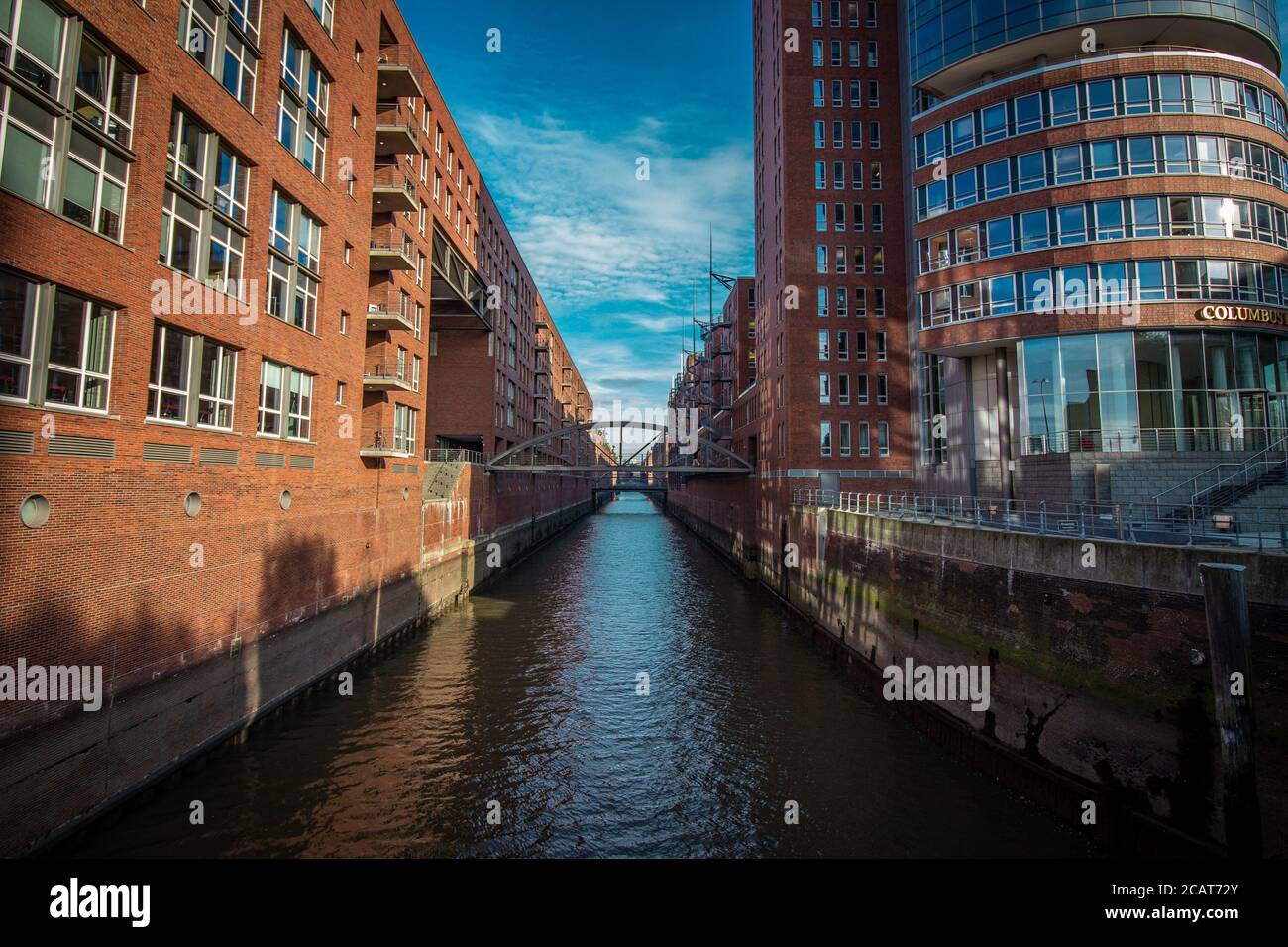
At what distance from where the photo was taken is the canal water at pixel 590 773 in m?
8.93

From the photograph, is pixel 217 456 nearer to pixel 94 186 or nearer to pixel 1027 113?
pixel 94 186

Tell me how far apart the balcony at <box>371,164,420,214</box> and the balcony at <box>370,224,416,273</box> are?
30.0 inches

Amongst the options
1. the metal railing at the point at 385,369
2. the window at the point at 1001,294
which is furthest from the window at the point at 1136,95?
the metal railing at the point at 385,369

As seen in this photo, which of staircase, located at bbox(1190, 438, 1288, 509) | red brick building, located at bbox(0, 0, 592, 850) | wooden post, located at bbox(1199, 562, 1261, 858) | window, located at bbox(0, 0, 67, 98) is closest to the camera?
wooden post, located at bbox(1199, 562, 1261, 858)

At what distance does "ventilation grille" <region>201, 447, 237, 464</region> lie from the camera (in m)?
11.1

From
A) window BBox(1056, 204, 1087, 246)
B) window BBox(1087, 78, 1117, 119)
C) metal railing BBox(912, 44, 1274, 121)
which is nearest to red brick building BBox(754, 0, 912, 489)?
metal railing BBox(912, 44, 1274, 121)

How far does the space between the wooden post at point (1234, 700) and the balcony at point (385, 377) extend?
20.5 m

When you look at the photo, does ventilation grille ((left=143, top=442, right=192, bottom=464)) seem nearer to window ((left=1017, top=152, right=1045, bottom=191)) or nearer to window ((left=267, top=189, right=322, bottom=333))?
window ((left=267, top=189, right=322, bottom=333))

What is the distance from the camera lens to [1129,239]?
18719mm

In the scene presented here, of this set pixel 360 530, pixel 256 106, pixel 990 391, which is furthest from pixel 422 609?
pixel 990 391

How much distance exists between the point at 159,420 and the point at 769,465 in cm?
2882

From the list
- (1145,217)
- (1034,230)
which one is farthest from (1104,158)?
(1034,230)

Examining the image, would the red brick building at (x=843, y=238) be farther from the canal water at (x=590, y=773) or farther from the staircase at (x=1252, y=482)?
the canal water at (x=590, y=773)
